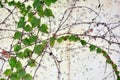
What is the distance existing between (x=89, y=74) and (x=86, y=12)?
42cm

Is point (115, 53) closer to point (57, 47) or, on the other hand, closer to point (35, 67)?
point (57, 47)

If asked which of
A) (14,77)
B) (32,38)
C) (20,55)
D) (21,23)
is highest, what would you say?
(21,23)

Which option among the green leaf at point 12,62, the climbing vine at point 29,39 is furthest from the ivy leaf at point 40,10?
the green leaf at point 12,62

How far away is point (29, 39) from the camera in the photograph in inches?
79.2

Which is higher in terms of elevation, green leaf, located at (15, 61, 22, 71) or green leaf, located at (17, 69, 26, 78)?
green leaf, located at (15, 61, 22, 71)

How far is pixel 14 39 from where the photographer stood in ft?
6.57

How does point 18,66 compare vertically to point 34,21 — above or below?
below

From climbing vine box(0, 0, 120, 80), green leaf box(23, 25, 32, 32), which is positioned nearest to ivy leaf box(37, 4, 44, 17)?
climbing vine box(0, 0, 120, 80)

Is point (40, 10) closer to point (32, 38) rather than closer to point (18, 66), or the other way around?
point (32, 38)

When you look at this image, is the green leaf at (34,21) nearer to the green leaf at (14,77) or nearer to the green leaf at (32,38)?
the green leaf at (32,38)

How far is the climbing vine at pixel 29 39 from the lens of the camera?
196cm

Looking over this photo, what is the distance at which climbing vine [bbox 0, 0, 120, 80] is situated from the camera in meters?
1.96

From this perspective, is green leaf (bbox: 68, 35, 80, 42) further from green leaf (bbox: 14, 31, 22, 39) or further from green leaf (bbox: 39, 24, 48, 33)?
green leaf (bbox: 14, 31, 22, 39)

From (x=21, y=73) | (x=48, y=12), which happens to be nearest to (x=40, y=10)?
(x=48, y=12)
